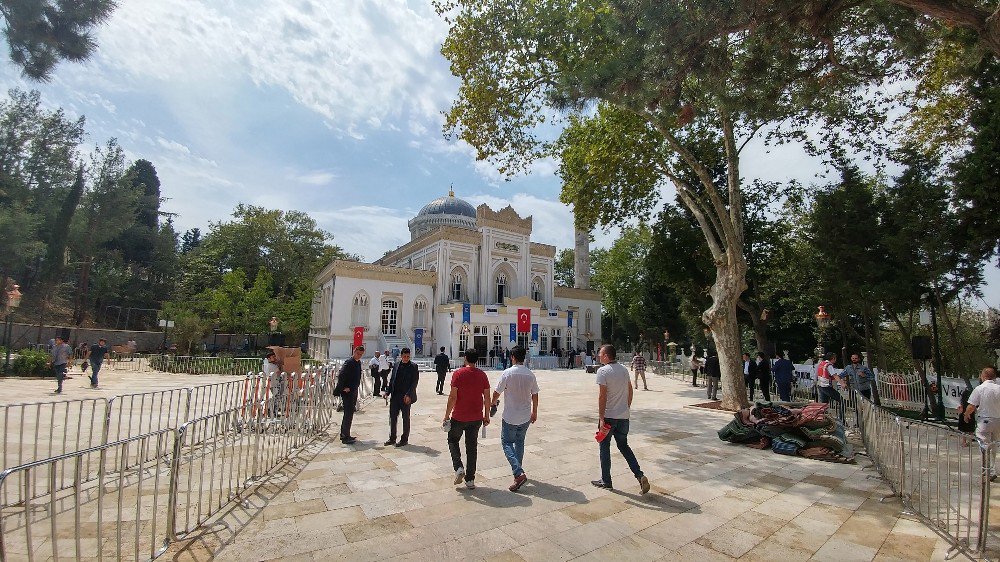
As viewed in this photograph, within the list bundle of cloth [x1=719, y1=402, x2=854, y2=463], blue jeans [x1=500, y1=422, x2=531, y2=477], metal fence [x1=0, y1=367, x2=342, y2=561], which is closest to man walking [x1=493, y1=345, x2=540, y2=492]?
blue jeans [x1=500, y1=422, x2=531, y2=477]

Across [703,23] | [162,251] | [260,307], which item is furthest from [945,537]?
[162,251]

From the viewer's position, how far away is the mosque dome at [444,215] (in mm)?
48594

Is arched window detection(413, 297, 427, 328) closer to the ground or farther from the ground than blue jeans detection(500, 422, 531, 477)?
farther from the ground

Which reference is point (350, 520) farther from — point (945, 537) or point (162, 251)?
point (162, 251)

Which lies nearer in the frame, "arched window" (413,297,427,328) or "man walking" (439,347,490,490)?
"man walking" (439,347,490,490)

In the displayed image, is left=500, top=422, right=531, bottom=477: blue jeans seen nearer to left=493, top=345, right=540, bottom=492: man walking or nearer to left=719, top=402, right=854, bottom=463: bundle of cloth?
left=493, top=345, right=540, bottom=492: man walking

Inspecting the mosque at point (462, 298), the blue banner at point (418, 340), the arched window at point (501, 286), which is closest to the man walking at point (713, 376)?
the mosque at point (462, 298)

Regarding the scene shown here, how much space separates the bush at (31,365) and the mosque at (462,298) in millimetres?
12647

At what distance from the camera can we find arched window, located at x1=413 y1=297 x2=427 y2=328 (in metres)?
32.8

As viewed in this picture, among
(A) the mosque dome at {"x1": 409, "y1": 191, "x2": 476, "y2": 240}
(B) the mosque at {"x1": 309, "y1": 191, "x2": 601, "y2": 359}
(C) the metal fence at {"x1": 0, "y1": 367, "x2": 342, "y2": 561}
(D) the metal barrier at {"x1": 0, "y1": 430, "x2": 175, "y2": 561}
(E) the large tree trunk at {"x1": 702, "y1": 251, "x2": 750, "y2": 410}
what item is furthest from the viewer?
(A) the mosque dome at {"x1": 409, "y1": 191, "x2": 476, "y2": 240}

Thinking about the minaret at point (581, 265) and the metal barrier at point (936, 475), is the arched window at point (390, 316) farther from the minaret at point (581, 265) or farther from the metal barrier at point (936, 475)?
the metal barrier at point (936, 475)

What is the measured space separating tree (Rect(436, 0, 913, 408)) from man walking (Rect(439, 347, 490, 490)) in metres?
4.52

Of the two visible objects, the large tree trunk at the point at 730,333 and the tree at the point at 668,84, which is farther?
the large tree trunk at the point at 730,333

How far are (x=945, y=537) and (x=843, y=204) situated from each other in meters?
14.2
